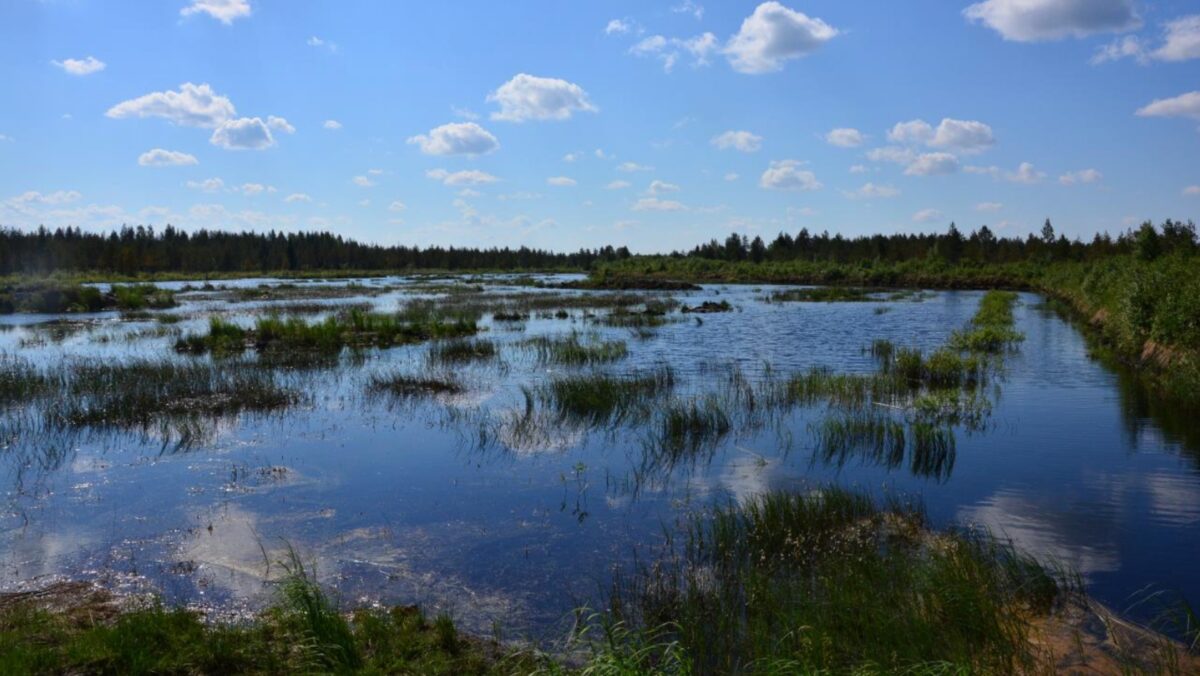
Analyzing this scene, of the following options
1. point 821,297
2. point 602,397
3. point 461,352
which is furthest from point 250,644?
point 821,297

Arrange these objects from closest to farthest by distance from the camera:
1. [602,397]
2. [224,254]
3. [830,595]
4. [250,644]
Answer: [250,644] → [830,595] → [602,397] → [224,254]

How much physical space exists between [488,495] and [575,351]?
13600mm

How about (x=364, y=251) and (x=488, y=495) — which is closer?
(x=488, y=495)

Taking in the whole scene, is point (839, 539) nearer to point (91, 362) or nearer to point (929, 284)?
point (91, 362)

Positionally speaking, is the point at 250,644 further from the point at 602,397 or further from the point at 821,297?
the point at 821,297

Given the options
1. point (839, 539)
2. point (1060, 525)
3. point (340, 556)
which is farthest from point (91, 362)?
point (1060, 525)

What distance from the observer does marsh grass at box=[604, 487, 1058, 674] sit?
6090 mm

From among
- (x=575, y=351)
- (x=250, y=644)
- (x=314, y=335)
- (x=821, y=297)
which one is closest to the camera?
(x=250, y=644)

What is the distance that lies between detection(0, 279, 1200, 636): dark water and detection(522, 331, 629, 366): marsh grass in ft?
15.8

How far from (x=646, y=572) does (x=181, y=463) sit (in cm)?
981

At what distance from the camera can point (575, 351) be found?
25.0 metres

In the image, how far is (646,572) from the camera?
26.5 feet

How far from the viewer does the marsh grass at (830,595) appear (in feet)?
20.0

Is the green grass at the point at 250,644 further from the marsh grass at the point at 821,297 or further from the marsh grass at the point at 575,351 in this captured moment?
the marsh grass at the point at 821,297
